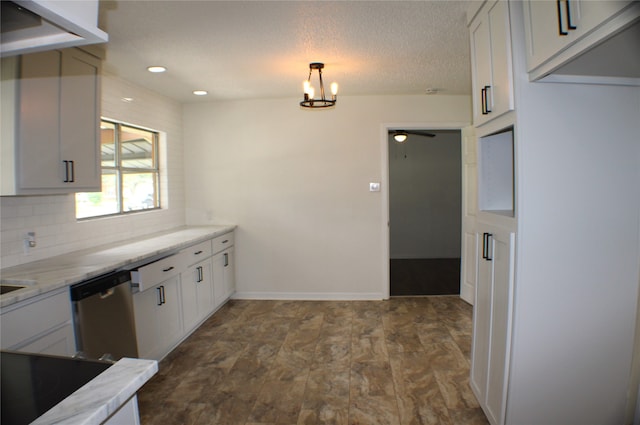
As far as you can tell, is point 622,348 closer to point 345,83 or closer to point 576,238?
point 576,238

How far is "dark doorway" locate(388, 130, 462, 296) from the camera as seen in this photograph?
7.21 m

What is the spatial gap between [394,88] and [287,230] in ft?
6.74

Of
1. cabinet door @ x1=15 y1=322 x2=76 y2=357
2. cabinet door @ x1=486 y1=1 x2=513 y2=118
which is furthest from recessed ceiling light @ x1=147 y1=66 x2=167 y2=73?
cabinet door @ x1=486 y1=1 x2=513 y2=118

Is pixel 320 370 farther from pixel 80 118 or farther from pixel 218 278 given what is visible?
pixel 80 118

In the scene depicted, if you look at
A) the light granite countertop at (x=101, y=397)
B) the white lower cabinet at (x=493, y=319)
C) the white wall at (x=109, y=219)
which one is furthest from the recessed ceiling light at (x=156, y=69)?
the light granite countertop at (x=101, y=397)

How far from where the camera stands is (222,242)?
4.32 metres

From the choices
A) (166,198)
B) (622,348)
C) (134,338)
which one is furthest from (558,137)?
(166,198)

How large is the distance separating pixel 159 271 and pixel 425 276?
160 inches

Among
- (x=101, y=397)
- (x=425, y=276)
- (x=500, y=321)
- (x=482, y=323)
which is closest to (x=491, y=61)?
(x=500, y=321)

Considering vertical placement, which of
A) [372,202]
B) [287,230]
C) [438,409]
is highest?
[372,202]

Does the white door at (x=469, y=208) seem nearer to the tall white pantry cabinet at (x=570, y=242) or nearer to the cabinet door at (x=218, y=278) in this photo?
the tall white pantry cabinet at (x=570, y=242)

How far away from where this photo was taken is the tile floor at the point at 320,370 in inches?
93.4

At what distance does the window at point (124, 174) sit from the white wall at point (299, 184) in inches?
22.6

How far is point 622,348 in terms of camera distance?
181 centimetres
